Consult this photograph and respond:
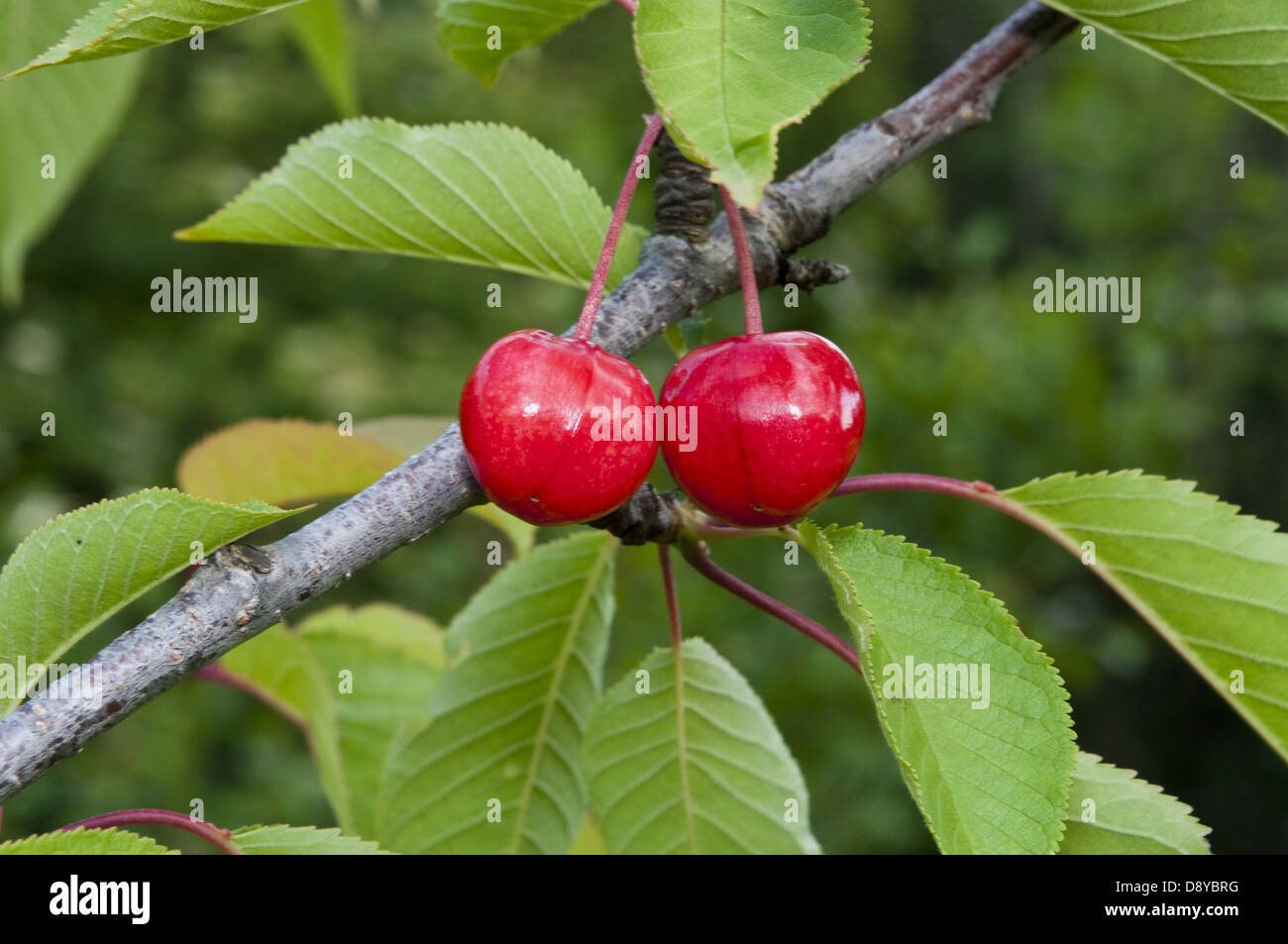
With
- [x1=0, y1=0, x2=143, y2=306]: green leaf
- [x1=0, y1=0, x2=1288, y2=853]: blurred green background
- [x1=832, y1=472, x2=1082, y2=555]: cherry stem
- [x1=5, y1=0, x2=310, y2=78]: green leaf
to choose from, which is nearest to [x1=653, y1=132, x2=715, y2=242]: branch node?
[x1=832, y1=472, x2=1082, y2=555]: cherry stem

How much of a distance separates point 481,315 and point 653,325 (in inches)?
186

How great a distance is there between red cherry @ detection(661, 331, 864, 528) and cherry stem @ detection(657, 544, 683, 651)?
0.61 ft

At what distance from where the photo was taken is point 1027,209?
7.18 meters

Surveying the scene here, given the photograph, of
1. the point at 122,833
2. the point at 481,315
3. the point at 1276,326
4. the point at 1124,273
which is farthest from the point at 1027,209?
the point at 122,833

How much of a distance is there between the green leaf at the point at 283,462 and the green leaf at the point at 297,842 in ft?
1.41

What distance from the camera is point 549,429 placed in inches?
29.3

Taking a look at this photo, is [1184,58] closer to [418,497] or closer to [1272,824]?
[418,497]

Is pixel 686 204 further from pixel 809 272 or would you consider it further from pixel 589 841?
pixel 589 841

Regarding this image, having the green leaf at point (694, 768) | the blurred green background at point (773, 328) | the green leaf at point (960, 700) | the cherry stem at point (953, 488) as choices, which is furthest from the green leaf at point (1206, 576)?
the blurred green background at point (773, 328)

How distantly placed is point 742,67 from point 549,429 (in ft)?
0.83

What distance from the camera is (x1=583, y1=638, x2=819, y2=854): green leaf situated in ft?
3.81

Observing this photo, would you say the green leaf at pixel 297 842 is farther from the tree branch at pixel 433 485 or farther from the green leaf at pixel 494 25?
the green leaf at pixel 494 25

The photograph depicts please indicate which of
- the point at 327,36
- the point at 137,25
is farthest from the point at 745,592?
the point at 327,36

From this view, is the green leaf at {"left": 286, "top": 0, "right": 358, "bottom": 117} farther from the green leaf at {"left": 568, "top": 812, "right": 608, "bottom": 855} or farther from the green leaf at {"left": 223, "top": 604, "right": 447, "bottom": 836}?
the green leaf at {"left": 568, "top": 812, "right": 608, "bottom": 855}
